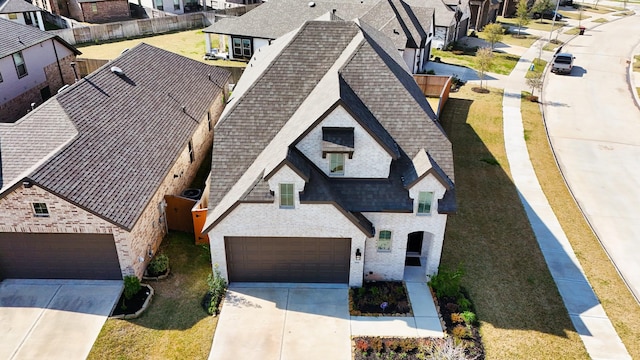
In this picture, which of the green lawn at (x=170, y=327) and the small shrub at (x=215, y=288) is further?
the small shrub at (x=215, y=288)

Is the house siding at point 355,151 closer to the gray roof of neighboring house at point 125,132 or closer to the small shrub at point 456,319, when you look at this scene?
the small shrub at point 456,319

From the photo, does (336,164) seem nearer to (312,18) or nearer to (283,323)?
(283,323)

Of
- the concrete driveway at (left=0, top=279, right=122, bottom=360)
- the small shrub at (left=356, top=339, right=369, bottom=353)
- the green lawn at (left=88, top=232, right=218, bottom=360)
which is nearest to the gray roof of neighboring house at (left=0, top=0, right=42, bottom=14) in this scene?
the concrete driveway at (left=0, top=279, right=122, bottom=360)

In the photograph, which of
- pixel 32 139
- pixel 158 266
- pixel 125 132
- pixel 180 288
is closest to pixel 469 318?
pixel 180 288

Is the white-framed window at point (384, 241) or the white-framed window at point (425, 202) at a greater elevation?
the white-framed window at point (425, 202)

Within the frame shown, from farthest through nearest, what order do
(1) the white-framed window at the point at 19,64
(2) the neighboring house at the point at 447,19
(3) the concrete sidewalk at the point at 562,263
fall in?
(2) the neighboring house at the point at 447,19 → (1) the white-framed window at the point at 19,64 → (3) the concrete sidewalk at the point at 562,263

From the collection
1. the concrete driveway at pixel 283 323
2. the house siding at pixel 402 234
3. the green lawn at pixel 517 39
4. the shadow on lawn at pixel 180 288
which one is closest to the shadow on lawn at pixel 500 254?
the house siding at pixel 402 234
